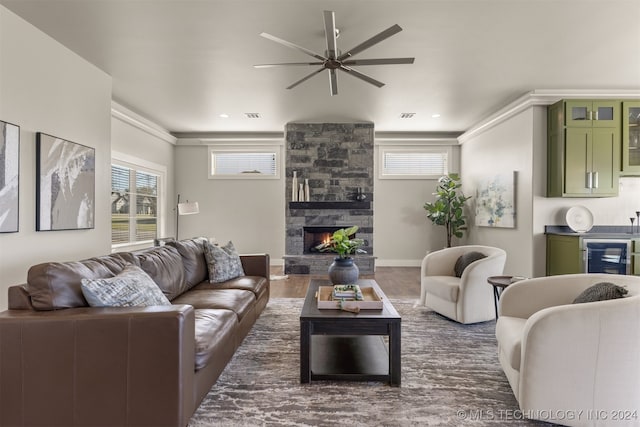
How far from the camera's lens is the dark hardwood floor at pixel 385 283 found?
5094 mm

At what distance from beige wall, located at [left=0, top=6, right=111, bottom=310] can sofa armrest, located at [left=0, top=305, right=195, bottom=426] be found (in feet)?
5.01

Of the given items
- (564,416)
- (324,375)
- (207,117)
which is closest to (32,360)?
(324,375)

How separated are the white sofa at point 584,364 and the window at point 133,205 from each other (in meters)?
5.61

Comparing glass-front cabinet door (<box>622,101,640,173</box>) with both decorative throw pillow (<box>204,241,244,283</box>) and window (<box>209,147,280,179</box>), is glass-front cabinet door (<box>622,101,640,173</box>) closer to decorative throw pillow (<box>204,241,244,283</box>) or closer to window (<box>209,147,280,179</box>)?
decorative throw pillow (<box>204,241,244,283</box>)

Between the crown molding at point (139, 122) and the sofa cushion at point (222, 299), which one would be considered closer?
the sofa cushion at point (222, 299)

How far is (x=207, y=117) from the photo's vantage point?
6.27m

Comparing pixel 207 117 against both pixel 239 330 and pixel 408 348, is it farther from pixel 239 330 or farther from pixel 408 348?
pixel 408 348

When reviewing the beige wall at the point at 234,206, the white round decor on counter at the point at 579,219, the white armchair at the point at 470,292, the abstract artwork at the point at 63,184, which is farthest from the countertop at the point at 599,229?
the abstract artwork at the point at 63,184

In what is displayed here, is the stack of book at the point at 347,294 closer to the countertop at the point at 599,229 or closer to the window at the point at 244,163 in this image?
the countertop at the point at 599,229

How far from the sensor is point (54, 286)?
1.93m

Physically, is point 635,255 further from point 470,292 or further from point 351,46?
point 351,46

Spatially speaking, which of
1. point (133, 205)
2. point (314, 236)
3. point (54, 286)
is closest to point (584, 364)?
point (54, 286)

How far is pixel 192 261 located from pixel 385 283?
10.7 feet

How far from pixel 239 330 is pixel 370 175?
4551 millimetres
